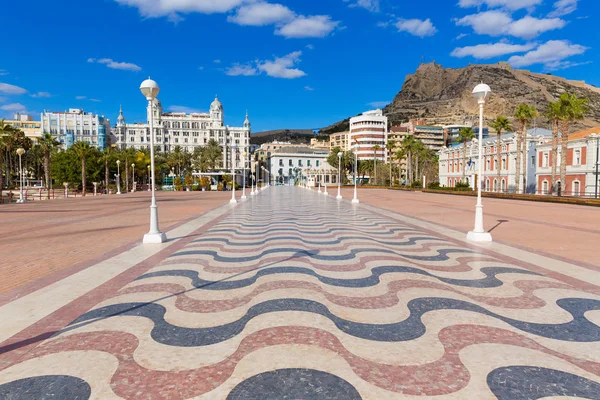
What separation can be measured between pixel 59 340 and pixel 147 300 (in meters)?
1.25

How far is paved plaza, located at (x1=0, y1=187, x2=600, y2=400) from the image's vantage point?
2826 mm

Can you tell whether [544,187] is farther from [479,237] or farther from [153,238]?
[153,238]

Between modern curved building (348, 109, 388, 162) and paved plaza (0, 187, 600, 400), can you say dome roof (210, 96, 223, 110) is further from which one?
paved plaza (0, 187, 600, 400)

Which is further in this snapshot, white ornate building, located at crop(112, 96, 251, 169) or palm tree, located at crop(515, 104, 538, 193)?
white ornate building, located at crop(112, 96, 251, 169)

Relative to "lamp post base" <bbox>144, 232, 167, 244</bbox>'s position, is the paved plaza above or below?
below

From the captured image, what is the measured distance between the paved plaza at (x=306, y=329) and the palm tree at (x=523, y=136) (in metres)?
41.3

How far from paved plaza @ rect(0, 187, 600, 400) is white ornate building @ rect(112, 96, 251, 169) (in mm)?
117739

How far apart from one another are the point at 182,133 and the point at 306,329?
429ft

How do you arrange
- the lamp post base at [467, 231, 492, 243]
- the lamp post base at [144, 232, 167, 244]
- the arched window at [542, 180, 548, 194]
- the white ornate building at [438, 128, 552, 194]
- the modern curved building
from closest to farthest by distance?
the lamp post base at [144, 232, 167, 244] → the lamp post base at [467, 231, 492, 243] → the arched window at [542, 180, 548, 194] → the white ornate building at [438, 128, 552, 194] → the modern curved building

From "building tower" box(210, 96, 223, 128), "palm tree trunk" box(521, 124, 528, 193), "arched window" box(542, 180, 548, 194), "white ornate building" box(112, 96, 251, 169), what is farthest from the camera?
"building tower" box(210, 96, 223, 128)

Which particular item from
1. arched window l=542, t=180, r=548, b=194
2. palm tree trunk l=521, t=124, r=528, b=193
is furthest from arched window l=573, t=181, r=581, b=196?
palm tree trunk l=521, t=124, r=528, b=193

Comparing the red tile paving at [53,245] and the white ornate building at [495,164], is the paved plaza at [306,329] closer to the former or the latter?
the red tile paving at [53,245]

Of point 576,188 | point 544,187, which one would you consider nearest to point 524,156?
point 544,187

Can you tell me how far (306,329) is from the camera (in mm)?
3830
